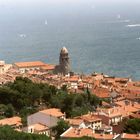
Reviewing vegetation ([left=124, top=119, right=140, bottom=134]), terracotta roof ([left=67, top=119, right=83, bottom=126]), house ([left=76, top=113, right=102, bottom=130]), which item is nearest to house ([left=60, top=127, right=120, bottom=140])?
vegetation ([left=124, top=119, right=140, bottom=134])

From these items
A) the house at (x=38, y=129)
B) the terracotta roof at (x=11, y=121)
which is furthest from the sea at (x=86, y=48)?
the house at (x=38, y=129)

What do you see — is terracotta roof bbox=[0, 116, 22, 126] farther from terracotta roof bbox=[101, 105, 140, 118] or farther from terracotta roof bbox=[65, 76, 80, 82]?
terracotta roof bbox=[65, 76, 80, 82]

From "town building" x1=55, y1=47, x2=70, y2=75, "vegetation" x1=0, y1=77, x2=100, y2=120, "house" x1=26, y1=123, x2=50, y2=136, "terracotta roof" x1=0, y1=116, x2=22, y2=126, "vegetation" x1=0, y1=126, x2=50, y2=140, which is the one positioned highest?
"town building" x1=55, y1=47, x2=70, y2=75

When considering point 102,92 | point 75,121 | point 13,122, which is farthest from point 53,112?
point 102,92

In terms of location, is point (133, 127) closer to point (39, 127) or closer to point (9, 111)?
point (39, 127)

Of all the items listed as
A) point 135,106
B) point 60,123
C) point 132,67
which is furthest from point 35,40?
point 60,123

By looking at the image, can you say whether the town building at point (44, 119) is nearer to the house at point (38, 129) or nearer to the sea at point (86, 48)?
the house at point (38, 129)
